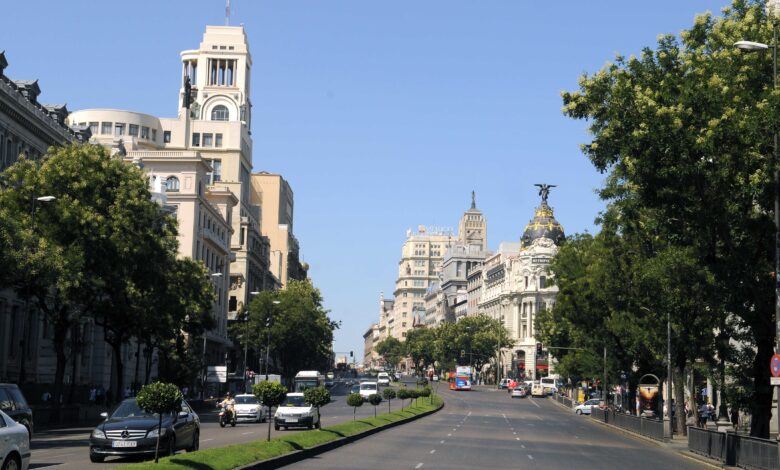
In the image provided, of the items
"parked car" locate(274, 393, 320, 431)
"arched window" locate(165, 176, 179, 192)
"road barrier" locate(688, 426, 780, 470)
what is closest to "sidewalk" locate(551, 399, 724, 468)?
"road barrier" locate(688, 426, 780, 470)

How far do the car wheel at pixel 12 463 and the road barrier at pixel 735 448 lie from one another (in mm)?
20078

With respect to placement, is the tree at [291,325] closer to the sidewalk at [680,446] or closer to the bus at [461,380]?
the bus at [461,380]

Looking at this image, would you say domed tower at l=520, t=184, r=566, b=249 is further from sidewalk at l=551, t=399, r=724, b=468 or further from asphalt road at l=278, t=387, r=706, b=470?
asphalt road at l=278, t=387, r=706, b=470

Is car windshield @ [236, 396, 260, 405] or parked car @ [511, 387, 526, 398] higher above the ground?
car windshield @ [236, 396, 260, 405]

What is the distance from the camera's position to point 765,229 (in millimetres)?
30938

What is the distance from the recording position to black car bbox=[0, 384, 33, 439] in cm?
2391

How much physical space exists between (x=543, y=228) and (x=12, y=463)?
6875 inches

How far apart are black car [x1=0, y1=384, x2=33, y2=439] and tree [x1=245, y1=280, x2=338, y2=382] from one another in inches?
3543

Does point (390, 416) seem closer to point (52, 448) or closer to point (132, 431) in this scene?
point (52, 448)

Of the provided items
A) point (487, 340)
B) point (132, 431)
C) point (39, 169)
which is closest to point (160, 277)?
point (39, 169)

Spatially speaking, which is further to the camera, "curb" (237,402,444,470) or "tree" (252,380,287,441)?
"tree" (252,380,287,441)

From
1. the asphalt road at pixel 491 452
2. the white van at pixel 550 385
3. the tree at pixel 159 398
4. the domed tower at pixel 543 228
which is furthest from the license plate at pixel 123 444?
the domed tower at pixel 543 228

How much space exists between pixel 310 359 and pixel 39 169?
263 feet

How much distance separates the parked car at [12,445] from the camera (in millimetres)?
18719
